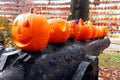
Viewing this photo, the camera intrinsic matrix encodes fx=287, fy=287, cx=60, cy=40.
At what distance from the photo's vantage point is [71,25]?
3.87 meters

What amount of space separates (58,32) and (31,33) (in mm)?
574

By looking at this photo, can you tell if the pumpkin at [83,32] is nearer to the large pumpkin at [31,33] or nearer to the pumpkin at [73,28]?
the pumpkin at [73,28]

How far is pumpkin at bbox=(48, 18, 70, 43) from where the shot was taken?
3215mm

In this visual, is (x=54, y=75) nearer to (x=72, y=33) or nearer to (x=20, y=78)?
(x=20, y=78)

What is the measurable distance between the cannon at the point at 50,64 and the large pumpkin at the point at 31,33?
7cm

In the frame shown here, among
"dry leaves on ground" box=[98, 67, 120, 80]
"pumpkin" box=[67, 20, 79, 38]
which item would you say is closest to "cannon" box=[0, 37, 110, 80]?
"pumpkin" box=[67, 20, 79, 38]

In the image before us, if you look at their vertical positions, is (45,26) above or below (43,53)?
above

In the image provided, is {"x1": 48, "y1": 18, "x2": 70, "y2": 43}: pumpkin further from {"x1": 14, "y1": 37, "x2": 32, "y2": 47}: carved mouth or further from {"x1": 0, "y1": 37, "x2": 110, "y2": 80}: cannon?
{"x1": 14, "y1": 37, "x2": 32, "y2": 47}: carved mouth

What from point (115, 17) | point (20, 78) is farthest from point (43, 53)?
point (115, 17)

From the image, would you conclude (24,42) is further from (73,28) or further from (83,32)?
(83,32)

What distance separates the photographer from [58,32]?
3.26 m

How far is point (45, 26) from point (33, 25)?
156 millimetres

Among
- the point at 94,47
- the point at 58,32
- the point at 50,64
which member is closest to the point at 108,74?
the point at 94,47

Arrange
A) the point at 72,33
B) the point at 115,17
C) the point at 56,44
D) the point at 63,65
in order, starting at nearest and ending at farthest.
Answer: the point at 63,65 < the point at 56,44 < the point at 72,33 < the point at 115,17
